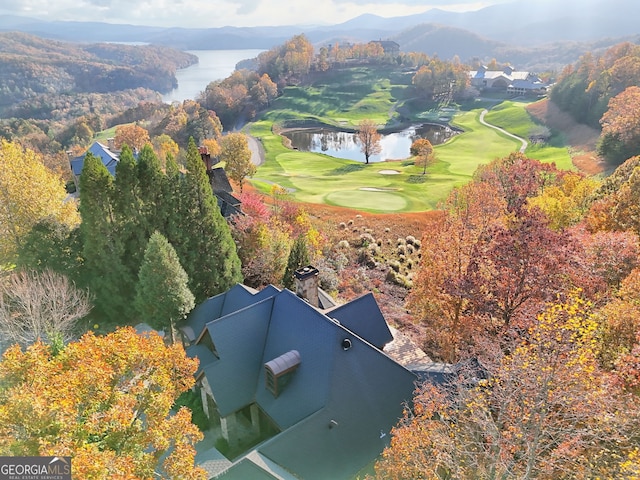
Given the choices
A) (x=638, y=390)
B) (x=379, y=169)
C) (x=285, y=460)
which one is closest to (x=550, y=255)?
(x=638, y=390)

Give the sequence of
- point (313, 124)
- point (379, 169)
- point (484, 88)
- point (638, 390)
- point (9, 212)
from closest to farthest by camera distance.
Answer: point (638, 390), point (9, 212), point (379, 169), point (313, 124), point (484, 88)

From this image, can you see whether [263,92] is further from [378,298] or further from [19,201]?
[19,201]

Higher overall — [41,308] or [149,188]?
[149,188]

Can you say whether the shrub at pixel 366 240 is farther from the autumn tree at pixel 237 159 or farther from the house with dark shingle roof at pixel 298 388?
the autumn tree at pixel 237 159

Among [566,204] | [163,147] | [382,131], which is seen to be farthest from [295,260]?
[382,131]

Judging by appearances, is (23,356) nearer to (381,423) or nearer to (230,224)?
(381,423)

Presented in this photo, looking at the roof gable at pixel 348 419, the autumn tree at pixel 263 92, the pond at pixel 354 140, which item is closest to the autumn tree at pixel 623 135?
the pond at pixel 354 140
